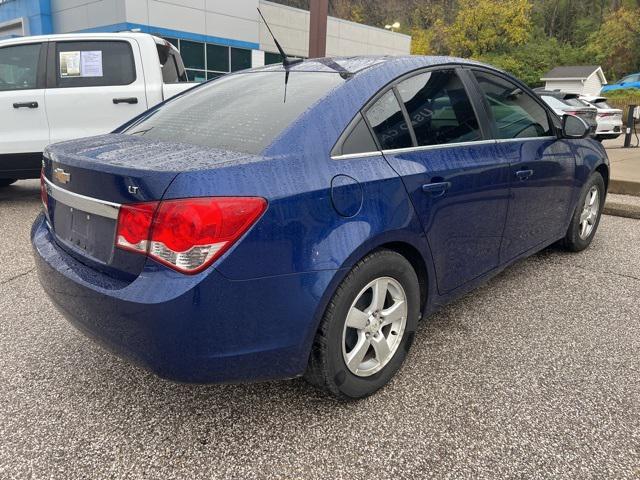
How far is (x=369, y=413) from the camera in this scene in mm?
2291

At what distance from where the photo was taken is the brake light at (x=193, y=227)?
5.81ft

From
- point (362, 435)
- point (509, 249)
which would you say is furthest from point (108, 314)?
point (509, 249)

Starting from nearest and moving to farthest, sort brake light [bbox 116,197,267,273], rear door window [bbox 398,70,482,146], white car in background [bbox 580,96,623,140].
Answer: brake light [bbox 116,197,267,273] → rear door window [bbox 398,70,482,146] → white car in background [bbox 580,96,623,140]

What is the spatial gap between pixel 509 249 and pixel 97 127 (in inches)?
188

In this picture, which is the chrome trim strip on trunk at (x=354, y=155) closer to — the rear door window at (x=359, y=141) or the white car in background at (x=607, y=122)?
the rear door window at (x=359, y=141)

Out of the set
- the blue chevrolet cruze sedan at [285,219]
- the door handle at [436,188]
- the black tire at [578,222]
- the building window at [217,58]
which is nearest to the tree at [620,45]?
the building window at [217,58]

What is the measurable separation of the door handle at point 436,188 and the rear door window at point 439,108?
0.22m

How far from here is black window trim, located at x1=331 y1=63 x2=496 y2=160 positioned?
2.21m

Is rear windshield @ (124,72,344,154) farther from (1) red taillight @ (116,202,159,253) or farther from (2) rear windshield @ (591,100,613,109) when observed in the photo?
(2) rear windshield @ (591,100,613,109)

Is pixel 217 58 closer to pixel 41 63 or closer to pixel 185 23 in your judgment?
pixel 185 23

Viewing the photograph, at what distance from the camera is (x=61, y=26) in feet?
74.8

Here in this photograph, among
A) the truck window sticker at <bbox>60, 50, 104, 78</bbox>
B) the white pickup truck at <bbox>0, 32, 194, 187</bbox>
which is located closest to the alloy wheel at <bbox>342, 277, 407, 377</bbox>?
the white pickup truck at <bbox>0, 32, 194, 187</bbox>

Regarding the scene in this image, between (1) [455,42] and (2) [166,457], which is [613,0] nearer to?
(1) [455,42]

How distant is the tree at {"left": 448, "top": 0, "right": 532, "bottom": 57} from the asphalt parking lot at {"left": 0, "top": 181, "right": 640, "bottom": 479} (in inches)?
2294
